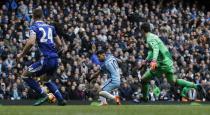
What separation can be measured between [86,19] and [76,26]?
1717mm

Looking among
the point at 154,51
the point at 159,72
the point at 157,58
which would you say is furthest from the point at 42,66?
the point at 159,72

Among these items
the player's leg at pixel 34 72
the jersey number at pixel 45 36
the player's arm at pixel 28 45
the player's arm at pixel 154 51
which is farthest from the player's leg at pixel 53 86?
the player's arm at pixel 154 51

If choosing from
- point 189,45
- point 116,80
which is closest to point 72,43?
point 189,45

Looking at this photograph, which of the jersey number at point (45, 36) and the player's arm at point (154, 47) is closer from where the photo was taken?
the jersey number at point (45, 36)

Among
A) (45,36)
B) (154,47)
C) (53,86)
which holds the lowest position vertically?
(53,86)

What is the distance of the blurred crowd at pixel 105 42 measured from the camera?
88.2 feet

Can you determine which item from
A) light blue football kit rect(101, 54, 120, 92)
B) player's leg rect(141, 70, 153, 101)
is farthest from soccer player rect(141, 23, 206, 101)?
light blue football kit rect(101, 54, 120, 92)

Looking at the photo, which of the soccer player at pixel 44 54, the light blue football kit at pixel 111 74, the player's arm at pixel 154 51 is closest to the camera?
the soccer player at pixel 44 54

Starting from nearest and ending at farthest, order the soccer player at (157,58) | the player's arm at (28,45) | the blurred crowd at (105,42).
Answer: the player's arm at (28,45), the soccer player at (157,58), the blurred crowd at (105,42)

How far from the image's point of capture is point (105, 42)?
3020cm

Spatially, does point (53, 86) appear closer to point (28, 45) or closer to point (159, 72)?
point (28, 45)

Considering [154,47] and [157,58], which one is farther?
[157,58]

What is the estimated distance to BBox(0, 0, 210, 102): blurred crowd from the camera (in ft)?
88.2

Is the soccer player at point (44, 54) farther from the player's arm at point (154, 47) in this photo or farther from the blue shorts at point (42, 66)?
the player's arm at point (154, 47)
